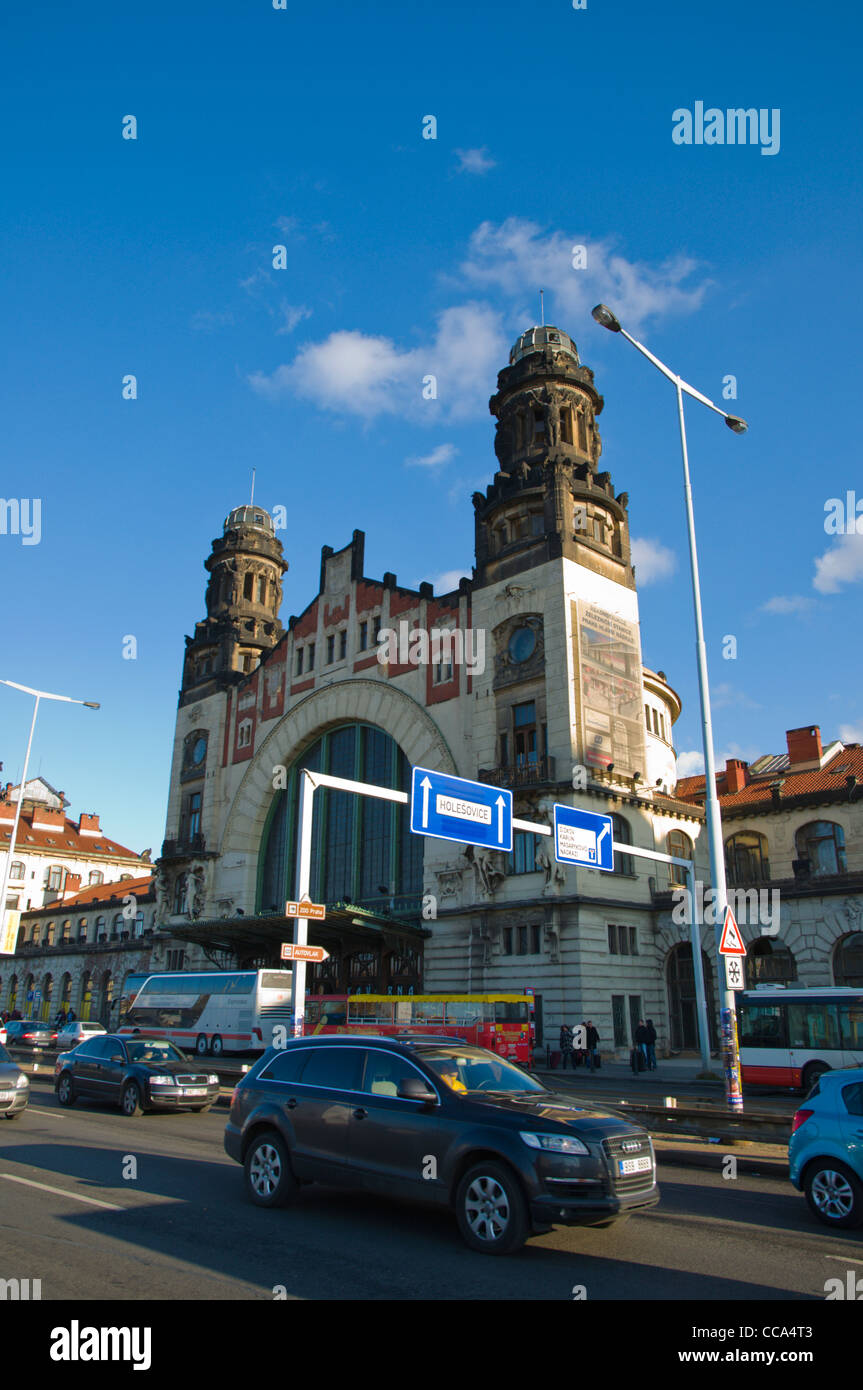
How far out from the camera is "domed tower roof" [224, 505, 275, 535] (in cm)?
6756

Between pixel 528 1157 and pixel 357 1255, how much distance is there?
1.69m

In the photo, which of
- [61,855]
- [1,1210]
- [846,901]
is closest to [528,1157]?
[1,1210]

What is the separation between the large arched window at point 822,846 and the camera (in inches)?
1574

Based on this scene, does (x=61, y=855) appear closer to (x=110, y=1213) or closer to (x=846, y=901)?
(x=846, y=901)

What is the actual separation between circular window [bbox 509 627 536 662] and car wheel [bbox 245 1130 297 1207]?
32065 mm

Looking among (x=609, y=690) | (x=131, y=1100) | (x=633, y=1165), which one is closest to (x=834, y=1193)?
(x=633, y=1165)

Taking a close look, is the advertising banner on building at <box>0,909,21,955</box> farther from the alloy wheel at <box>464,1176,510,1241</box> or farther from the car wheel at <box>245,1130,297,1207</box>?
the alloy wheel at <box>464,1176,510,1241</box>

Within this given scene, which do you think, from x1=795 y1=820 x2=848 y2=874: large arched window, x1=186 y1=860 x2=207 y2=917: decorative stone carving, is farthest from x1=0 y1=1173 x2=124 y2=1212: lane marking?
x1=186 y1=860 x2=207 y2=917: decorative stone carving

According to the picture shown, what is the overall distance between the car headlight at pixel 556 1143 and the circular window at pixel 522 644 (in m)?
33.4

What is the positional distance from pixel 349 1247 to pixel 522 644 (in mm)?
34539

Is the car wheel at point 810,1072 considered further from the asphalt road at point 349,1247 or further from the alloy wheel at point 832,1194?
the alloy wheel at point 832,1194

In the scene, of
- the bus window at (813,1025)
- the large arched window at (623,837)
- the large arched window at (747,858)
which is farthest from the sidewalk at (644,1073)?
the large arched window at (747,858)

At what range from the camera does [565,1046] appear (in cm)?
3381

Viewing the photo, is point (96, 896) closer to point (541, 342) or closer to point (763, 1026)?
point (541, 342)
